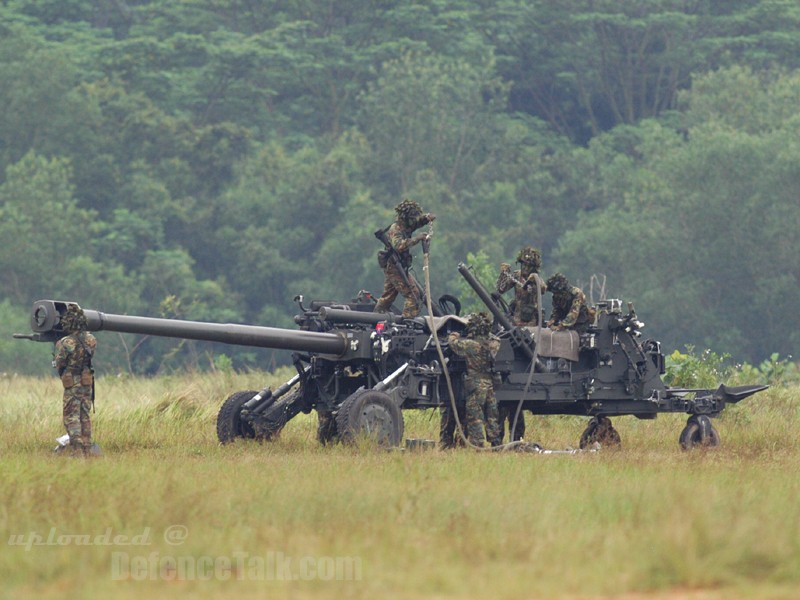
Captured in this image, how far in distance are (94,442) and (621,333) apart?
19.4 feet

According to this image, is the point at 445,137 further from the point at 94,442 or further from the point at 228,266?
the point at 94,442

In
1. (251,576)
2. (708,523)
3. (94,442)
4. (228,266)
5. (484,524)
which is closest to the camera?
(251,576)

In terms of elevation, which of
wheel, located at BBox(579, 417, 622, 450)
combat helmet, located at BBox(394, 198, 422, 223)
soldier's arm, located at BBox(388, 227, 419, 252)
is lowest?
wheel, located at BBox(579, 417, 622, 450)

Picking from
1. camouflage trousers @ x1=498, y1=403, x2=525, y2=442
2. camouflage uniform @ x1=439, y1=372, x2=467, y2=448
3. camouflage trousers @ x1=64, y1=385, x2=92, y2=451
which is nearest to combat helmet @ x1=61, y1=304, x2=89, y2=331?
camouflage trousers @ x1=64, y1=385, x2=92, y2=451

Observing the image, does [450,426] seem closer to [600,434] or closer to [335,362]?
[335,362]

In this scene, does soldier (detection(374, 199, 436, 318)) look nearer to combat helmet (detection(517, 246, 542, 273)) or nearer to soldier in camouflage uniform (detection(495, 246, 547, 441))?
soldier in camouflage uniform (detection(495, 246, 547, 441))

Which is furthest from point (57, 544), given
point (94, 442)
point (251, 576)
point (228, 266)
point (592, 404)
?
point (228, 266)

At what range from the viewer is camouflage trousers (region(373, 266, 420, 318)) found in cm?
1981

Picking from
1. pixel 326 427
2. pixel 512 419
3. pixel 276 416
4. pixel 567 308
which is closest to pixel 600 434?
pixel 512 419

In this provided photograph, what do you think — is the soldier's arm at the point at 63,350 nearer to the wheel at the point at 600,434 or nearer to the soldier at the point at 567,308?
the soldier at the point at 567,308

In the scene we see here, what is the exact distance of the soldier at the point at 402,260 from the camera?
19.8 m

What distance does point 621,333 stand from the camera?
789 inches

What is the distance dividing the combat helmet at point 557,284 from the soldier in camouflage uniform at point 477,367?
1.29 m

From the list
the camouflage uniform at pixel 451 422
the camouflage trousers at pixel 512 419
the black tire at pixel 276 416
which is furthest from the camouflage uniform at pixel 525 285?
the black tire at pixel 276 416
